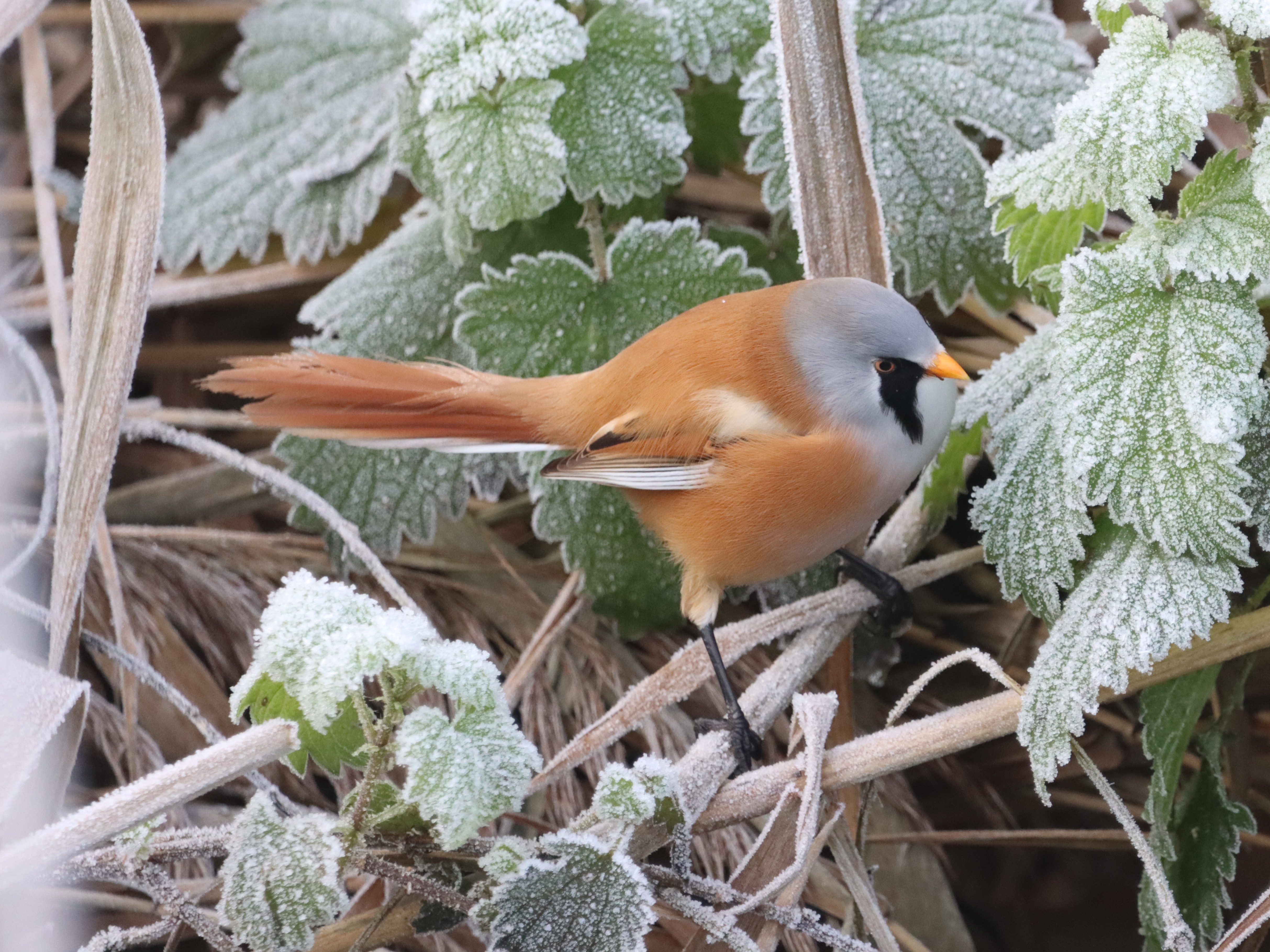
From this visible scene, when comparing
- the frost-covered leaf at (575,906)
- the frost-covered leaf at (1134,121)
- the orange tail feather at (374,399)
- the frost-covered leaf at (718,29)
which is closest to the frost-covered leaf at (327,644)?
the frost-covered leaf at (575,906)

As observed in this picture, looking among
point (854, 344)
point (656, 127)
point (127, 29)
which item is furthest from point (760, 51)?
point (127, 29)

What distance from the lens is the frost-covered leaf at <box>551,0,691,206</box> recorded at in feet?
5.96

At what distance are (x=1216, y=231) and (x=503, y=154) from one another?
0.99m

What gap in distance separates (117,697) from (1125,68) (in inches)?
71.0

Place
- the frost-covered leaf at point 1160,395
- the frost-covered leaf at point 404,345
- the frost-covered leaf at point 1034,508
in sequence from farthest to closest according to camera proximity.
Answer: the frost-covered leaf at point 404,345, the frost-covered leaf at point 1034,508, the frost-covered leaf at point 1160,395

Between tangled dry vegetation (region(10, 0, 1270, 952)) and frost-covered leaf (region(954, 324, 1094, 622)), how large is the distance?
26 centimetres

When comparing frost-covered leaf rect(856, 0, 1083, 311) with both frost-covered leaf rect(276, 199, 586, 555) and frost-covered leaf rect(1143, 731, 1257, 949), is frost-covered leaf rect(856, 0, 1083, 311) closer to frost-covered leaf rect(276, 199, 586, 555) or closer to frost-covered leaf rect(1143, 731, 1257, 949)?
frost-covered leaf rect(276, 199, 586, 555)

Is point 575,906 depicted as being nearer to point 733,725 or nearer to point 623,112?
point 733,725


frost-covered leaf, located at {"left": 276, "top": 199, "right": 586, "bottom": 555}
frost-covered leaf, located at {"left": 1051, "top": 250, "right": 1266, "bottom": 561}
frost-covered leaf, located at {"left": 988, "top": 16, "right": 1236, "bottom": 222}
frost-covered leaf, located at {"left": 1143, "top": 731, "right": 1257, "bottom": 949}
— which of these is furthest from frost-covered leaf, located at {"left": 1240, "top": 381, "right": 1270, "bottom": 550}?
frost-covered leaf, located at {"left": 276, "top": 199, "right": 586, "bottom": 555}

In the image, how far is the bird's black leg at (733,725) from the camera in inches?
62.3

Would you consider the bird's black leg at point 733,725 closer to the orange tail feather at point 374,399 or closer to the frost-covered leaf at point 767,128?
the orange tail feather at point 374,399

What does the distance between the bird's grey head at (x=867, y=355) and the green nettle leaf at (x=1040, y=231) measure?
0.16 metres

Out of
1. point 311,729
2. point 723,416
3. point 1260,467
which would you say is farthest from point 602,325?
point 1260,467

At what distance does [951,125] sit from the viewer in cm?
190
